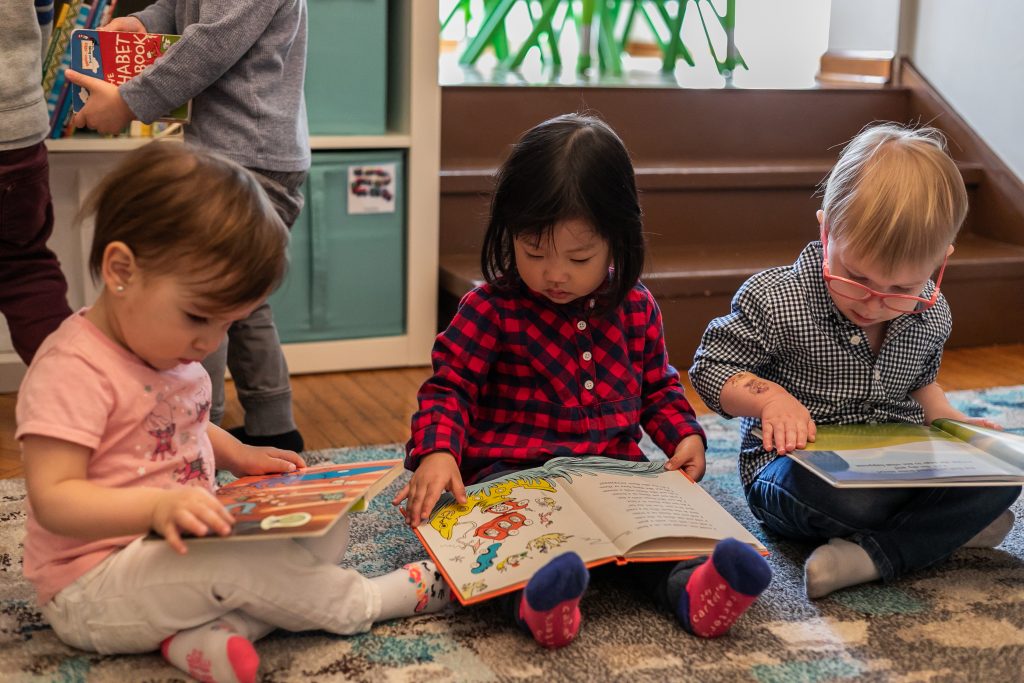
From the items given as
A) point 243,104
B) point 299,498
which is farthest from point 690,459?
point 243,104

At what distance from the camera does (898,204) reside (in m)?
1.12

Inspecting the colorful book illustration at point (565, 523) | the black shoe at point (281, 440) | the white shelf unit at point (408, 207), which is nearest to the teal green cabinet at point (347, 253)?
the white shelf unit at point (408, 207)

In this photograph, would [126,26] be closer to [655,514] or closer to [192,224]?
[192,224]

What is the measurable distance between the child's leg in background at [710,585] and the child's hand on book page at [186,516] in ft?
1.36

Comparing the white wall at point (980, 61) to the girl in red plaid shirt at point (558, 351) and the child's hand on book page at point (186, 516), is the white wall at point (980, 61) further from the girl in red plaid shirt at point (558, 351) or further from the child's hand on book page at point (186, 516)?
the child's hand on book page at point (186, 516)

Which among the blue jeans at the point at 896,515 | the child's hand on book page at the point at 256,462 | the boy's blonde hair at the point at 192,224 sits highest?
the boy's blonde hair at the point at 192,224

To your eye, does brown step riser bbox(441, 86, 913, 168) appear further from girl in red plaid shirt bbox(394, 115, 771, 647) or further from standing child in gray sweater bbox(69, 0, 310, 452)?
girl in red plaid shirt bbox(394, 115, 771, 647)

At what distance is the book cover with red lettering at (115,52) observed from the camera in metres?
Answer: 1.34

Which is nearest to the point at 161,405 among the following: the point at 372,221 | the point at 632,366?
the point at 632,366

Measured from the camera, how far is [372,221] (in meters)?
1.91

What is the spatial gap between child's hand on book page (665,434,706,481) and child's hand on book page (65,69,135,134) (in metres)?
0.79

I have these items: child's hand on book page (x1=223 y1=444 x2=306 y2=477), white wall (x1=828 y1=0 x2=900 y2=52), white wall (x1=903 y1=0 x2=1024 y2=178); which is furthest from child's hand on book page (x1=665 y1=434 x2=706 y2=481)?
white wall (x1=828 y1=0 x2=900 y2=52)

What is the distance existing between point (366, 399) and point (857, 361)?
0.85 meters

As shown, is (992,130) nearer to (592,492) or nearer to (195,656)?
(592,492)
